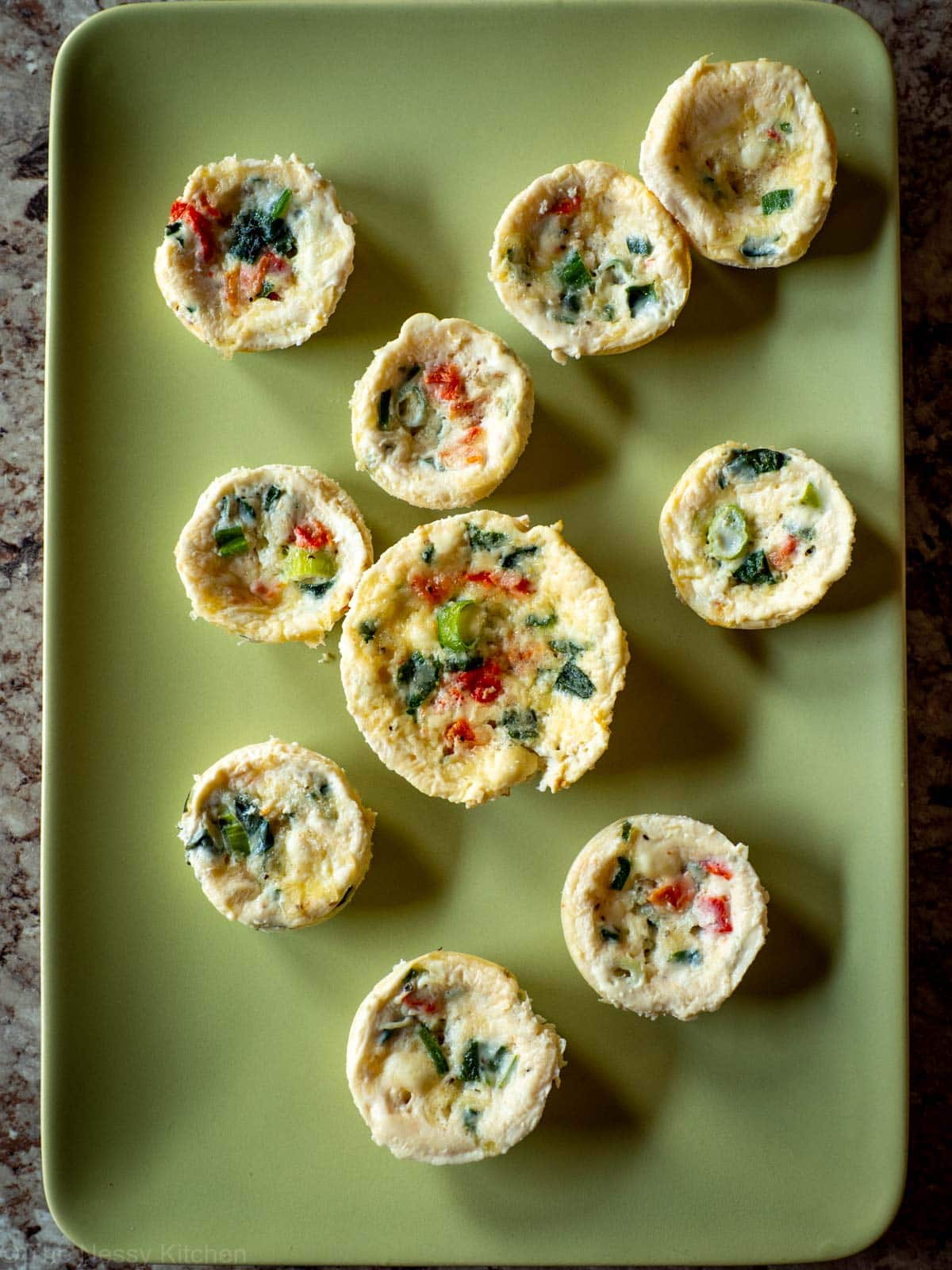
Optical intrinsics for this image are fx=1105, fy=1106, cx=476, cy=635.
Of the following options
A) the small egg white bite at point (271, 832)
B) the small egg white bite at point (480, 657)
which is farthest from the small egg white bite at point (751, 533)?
the small egg white bite at point (271, 832)

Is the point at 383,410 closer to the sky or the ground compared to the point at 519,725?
closer to the sky

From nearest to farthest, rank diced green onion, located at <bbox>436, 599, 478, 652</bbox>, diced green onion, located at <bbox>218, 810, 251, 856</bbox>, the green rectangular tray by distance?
diced green onion, located at <bbox>436, 599, 478, 652</bbox> → diced green onion, located at <bbox>218, 810, 251, 856</bbox> → the green rectangular tray

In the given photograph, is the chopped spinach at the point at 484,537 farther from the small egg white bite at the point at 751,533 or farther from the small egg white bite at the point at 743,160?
the small egg white bite at the point at 743,160

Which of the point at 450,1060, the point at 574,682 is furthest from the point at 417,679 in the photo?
the point at 450,1060

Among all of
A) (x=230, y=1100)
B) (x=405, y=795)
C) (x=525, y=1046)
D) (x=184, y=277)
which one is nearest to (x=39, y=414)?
(x=184, y=277)

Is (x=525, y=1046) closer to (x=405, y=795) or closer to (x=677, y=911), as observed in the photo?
(x=677, y=911)

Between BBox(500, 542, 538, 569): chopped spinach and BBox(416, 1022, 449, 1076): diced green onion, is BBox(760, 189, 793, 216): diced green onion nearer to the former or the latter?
BBox(500, 542, 538, 569): chopped spinach

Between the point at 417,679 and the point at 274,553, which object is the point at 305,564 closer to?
the point at 274,553

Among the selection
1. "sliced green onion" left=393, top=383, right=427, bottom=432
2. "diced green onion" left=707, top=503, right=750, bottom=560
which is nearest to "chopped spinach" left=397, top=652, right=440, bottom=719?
"sliced green onion" left=393, top=383, right=427, bottom=432
